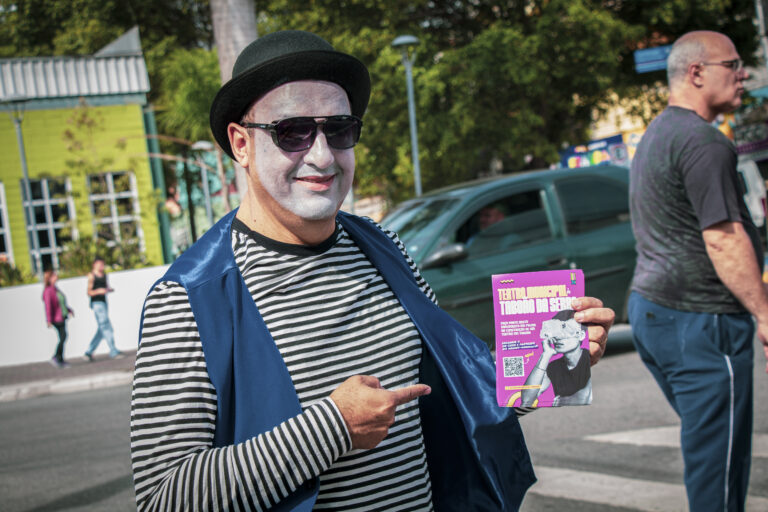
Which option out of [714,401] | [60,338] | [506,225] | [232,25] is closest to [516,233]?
[506,225]

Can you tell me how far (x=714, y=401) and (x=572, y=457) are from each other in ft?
7.66

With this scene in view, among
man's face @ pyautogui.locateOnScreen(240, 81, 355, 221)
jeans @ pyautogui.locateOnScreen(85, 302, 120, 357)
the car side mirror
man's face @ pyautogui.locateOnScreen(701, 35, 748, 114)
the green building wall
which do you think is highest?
the green building wall

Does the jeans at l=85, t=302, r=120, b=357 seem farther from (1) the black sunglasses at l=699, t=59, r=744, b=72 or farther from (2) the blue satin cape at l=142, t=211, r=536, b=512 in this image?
(2) the blue satin cape at l=142, t=211, r=536, b=512

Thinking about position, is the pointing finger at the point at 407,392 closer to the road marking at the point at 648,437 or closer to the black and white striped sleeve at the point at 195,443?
the black and white striped sleeve at the point at 195,443

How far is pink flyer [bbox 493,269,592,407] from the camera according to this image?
6.11ft

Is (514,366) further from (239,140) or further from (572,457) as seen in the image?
(572,457)

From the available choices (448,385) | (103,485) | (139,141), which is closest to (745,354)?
(448,385)

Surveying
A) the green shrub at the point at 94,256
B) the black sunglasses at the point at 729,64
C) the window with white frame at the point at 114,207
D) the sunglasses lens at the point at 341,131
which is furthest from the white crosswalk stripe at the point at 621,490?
the window with white frame at the point at 114,207

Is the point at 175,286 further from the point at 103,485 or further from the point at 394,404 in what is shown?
the point at 103,485

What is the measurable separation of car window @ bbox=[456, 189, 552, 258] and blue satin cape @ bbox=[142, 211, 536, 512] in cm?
519

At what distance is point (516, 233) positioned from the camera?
7500 mm

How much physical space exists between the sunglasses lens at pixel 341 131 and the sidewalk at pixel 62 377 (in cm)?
938

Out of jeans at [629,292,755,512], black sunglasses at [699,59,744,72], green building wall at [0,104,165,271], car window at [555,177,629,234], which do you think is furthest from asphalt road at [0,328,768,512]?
green building wall at [0,104,165,271]

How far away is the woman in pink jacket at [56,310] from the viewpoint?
1318 cm
